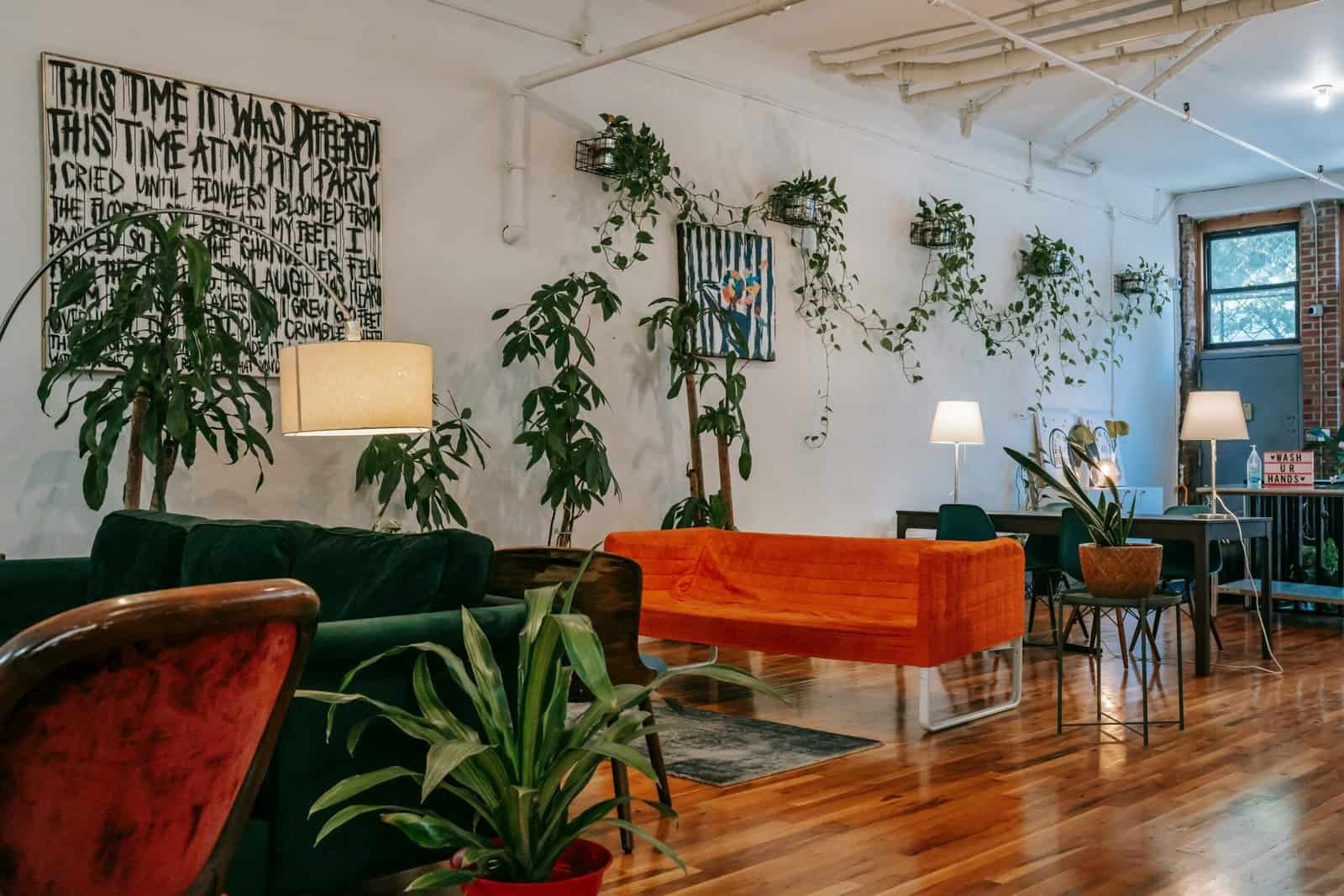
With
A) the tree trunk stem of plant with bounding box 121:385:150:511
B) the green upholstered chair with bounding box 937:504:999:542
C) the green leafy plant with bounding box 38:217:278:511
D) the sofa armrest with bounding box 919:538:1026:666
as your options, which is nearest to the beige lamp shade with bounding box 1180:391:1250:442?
the green upholstered chair with bounding box 937:504:999:542

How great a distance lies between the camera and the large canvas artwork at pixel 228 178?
479 centimetres

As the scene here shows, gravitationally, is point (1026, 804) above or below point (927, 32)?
below

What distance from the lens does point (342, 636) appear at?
8.23 feet

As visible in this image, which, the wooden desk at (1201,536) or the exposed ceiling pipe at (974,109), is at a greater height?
the exposed ceiling pipe at (974,109)

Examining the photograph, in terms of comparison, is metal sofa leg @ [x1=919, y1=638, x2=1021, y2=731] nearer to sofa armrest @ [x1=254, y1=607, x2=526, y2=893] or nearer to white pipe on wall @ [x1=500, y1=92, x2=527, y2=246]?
sofa armrest @ [x1=254, y1=607, x2=526, y2=893]

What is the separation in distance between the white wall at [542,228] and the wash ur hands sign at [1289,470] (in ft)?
7.21

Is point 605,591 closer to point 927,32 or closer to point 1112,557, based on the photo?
point 1112,557

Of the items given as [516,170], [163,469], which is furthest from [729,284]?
[163,469]

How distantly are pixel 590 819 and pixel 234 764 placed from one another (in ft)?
2.75

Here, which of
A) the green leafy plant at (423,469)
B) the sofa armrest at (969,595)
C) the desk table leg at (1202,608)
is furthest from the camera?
the desk table leg at (1202,608)

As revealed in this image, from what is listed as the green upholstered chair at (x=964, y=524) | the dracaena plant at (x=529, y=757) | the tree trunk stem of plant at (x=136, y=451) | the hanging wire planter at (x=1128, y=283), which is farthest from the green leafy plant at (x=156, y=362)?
the hanging wire planter at (x=1128, y=283)

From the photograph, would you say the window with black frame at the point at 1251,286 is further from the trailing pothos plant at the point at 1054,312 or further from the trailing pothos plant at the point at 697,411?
the trailing pothos plant at the point at 697,411

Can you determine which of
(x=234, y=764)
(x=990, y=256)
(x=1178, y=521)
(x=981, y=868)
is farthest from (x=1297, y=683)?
(x=234, y=764)

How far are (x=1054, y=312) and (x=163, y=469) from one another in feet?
25.7
